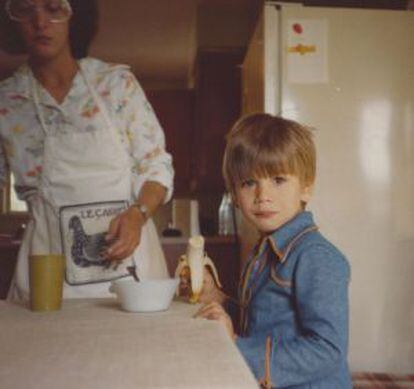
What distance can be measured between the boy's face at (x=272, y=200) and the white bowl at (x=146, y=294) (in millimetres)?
183

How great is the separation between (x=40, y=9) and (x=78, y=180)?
1.71ft

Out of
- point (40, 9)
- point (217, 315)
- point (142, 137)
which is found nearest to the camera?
point (217, 315)

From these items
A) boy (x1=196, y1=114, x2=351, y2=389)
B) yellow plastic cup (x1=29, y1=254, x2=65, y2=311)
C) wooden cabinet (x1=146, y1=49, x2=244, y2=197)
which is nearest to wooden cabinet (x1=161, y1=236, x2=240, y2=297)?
wooden cabinet (x1=146, y1=49, x2=244, y2=197)

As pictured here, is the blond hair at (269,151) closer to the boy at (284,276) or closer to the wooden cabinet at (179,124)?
the boy at (284,276)

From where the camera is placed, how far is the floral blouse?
1594mm

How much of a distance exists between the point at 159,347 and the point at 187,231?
592 cm

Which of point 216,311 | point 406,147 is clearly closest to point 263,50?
point 406,147

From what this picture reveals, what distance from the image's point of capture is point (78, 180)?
1.66 meters

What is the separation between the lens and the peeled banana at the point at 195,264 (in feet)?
3.32

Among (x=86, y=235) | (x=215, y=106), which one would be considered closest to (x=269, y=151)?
(x=86, y=235)

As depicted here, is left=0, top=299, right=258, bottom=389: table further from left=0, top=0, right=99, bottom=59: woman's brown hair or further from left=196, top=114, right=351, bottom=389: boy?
left=0, top=0, right=99, bottom=59: woman's brown hair

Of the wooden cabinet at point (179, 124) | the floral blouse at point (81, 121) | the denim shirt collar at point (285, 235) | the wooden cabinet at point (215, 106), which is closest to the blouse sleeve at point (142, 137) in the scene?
the floral blouse at point (81, 121)

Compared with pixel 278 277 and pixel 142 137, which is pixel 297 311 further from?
pixel 142 137

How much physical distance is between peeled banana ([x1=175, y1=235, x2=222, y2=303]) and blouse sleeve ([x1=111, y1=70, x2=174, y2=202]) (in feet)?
1.71
